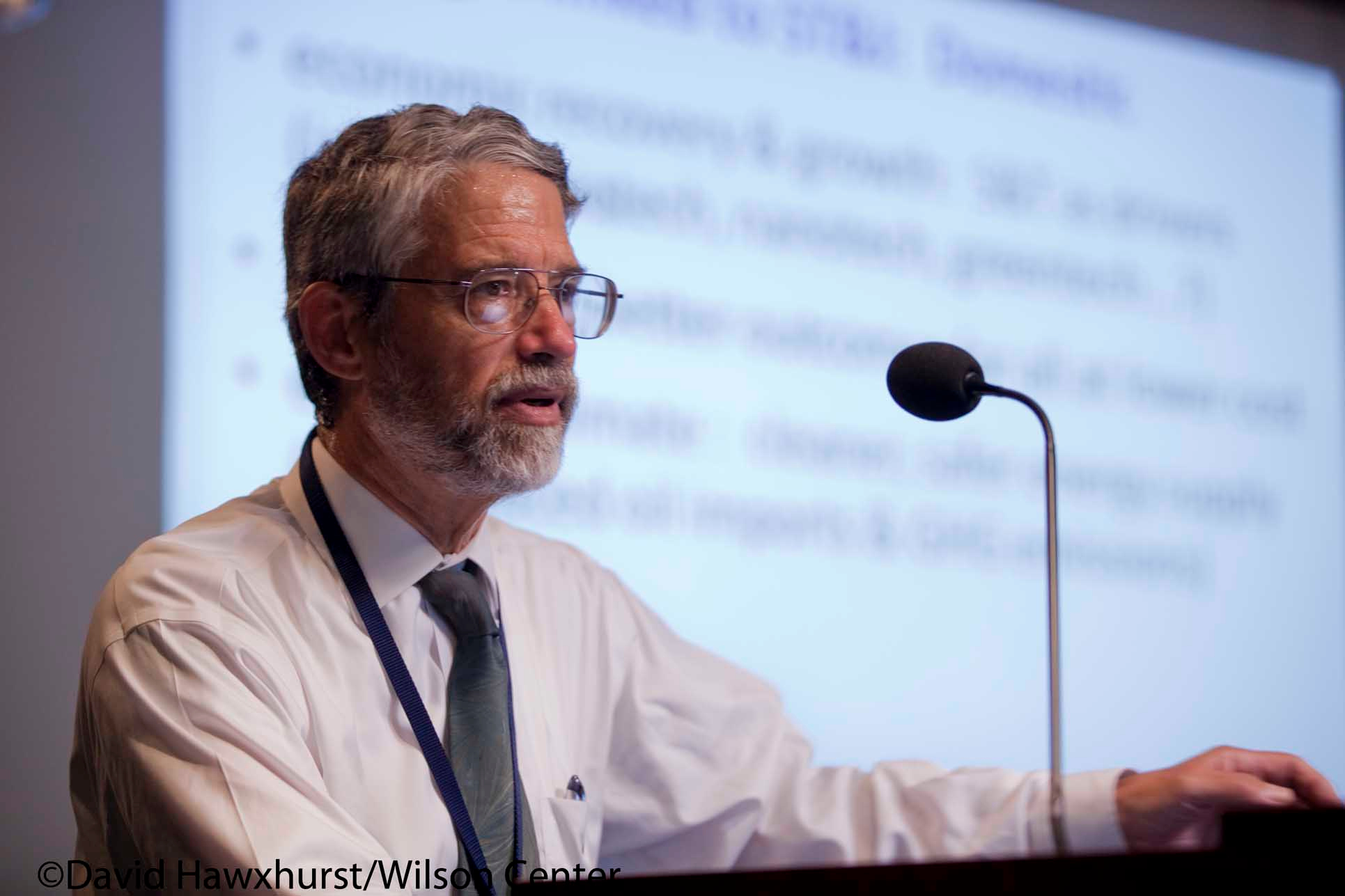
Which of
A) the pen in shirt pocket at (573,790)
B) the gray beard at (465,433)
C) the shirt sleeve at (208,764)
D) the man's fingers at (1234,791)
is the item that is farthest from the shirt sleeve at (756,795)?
the shirt sleeve at (208,764)

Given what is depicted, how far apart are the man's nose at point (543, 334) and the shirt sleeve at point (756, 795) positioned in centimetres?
52

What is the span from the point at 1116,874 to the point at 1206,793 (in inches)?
29.2

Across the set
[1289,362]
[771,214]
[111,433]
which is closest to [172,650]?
[111,433]

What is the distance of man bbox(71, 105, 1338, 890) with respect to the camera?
1761mm

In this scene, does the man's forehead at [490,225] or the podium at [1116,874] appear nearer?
the podium at [1116,874]

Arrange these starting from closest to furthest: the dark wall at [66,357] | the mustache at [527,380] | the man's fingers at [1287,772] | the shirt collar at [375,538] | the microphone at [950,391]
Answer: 1. the man's fingers at [1287,772]
2. the microphone at [950,391]
3. the shirt collar at [375,538]
4. the mustache at [527,380]
5. the dark wall at [66,357]

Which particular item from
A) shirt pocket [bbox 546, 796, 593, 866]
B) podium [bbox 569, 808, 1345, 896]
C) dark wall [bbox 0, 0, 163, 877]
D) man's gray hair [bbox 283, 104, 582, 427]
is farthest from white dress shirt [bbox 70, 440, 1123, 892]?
dark wall [bbox 0, 0, 163, 877]

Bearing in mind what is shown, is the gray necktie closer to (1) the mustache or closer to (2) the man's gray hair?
(1) the mustache

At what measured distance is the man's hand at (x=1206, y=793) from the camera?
1.75 metres

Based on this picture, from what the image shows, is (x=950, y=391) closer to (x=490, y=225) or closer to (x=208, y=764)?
(x=490, y=225)

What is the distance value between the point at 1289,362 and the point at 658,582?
2.15 m

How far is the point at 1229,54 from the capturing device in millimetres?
4266

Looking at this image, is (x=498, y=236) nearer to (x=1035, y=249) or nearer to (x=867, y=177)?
(x=867, y=177)

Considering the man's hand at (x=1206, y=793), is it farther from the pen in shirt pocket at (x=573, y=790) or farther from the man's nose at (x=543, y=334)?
the man's nose at (x=543, y=334)
